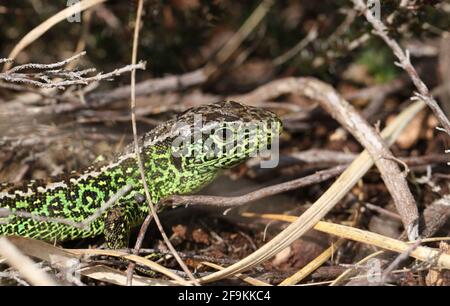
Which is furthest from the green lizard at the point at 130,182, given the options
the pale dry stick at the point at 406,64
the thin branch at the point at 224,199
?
the pale dry stick at the point at 406,64

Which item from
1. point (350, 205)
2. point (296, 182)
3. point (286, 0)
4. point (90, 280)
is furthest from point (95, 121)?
point (286, 0)

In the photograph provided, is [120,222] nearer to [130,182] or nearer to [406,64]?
[130,182]

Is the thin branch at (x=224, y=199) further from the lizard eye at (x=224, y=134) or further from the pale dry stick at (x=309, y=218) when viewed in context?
the lizard eye at (x=224, y=134)

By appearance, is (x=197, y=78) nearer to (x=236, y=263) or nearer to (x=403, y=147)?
(x=403, y=147)

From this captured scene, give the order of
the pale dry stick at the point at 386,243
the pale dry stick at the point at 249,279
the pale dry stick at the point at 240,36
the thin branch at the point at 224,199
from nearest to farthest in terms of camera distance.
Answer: the pale dry stick at the point at 386,243, the pale dry stick at the point at 249,279, the thin branch at the point at 224,199, the pale dry stick at the point at 240,36

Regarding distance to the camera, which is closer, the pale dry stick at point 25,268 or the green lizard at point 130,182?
the pale dry stick at point 25,268

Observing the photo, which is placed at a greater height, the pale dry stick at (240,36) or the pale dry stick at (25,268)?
the pale dry stick at (240,36)

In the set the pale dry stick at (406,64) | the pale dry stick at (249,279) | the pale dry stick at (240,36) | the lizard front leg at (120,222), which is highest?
the pale dry stick at (240,36)
